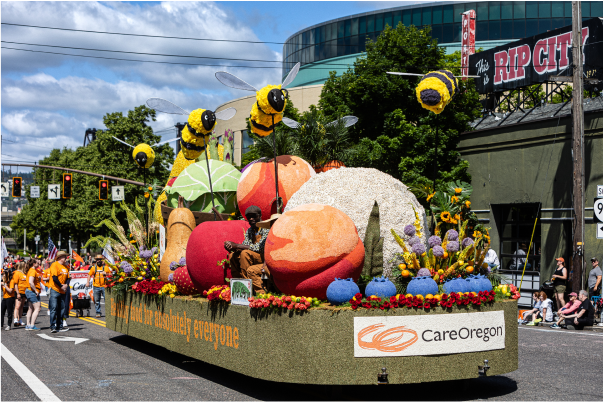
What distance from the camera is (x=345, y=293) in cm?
684

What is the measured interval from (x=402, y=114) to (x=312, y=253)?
17167 millimetres

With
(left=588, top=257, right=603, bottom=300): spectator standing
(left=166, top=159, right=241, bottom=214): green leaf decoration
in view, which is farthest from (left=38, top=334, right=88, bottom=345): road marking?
(left=588, top=257, right=603, bottom=300): spectator standing

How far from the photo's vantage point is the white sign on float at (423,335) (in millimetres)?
6695

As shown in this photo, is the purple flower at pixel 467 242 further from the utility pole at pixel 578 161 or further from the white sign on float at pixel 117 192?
the white sign on float at pixel 117 192

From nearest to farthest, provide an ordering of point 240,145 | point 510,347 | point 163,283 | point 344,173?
point 510,347, point 344,173, point 163,283, point 240,145

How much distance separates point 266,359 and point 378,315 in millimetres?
1361

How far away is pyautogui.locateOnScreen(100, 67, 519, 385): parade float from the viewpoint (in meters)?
6.75

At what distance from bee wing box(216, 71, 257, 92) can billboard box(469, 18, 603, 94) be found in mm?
14442

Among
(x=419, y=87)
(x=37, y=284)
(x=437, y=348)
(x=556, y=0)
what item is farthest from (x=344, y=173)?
(x=556, y=0)

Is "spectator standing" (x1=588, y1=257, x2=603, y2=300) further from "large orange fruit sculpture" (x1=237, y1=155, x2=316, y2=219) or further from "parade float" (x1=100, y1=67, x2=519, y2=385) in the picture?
Result: "large orange fruit sculpture" (x1=237, y1=155, x2=316, y2=219)

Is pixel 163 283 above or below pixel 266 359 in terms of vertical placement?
above

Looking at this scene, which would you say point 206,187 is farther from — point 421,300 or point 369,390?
point 421,300

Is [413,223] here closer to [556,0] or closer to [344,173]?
[344,173]

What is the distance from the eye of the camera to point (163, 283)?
1023 centimetres
